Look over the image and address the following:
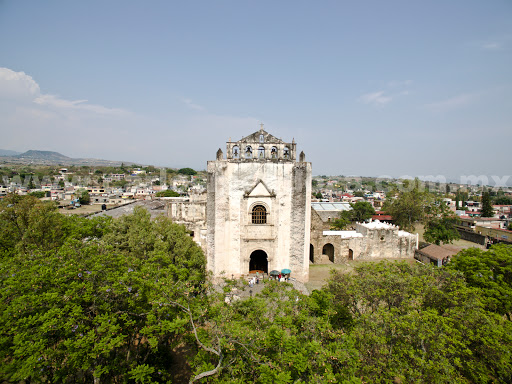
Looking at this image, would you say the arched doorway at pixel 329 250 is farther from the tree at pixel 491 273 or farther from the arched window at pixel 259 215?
the tree at pixel 491 273

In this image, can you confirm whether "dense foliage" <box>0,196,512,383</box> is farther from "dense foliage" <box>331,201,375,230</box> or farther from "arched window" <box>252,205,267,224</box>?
"dense foliage" <box>331,201,375,230</box>

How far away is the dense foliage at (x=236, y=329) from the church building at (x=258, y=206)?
7912mm

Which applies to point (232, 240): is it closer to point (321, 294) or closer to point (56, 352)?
point (321, 294)

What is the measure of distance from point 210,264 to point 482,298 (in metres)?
15.7

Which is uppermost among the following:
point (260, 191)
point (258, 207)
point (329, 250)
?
point (260, 191)

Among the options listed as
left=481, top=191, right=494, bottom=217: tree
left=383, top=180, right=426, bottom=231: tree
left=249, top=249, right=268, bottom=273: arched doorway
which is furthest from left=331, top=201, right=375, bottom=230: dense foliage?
left=249, top=249, right=268, bottom=273: arched doorway

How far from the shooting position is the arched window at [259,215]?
19867 mm

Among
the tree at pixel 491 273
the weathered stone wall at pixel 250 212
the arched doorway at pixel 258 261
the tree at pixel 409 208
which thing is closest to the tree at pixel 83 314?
the weathered stone wall at pixel 250 212

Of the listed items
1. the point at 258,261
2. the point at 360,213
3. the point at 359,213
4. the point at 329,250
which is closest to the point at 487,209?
the point at 360,213

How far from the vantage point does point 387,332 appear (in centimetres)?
859

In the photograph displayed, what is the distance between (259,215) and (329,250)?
11.0m

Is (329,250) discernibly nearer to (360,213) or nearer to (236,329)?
(236,329)

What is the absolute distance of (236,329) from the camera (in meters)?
8.02

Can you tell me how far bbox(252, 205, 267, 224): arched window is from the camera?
19867 mm
